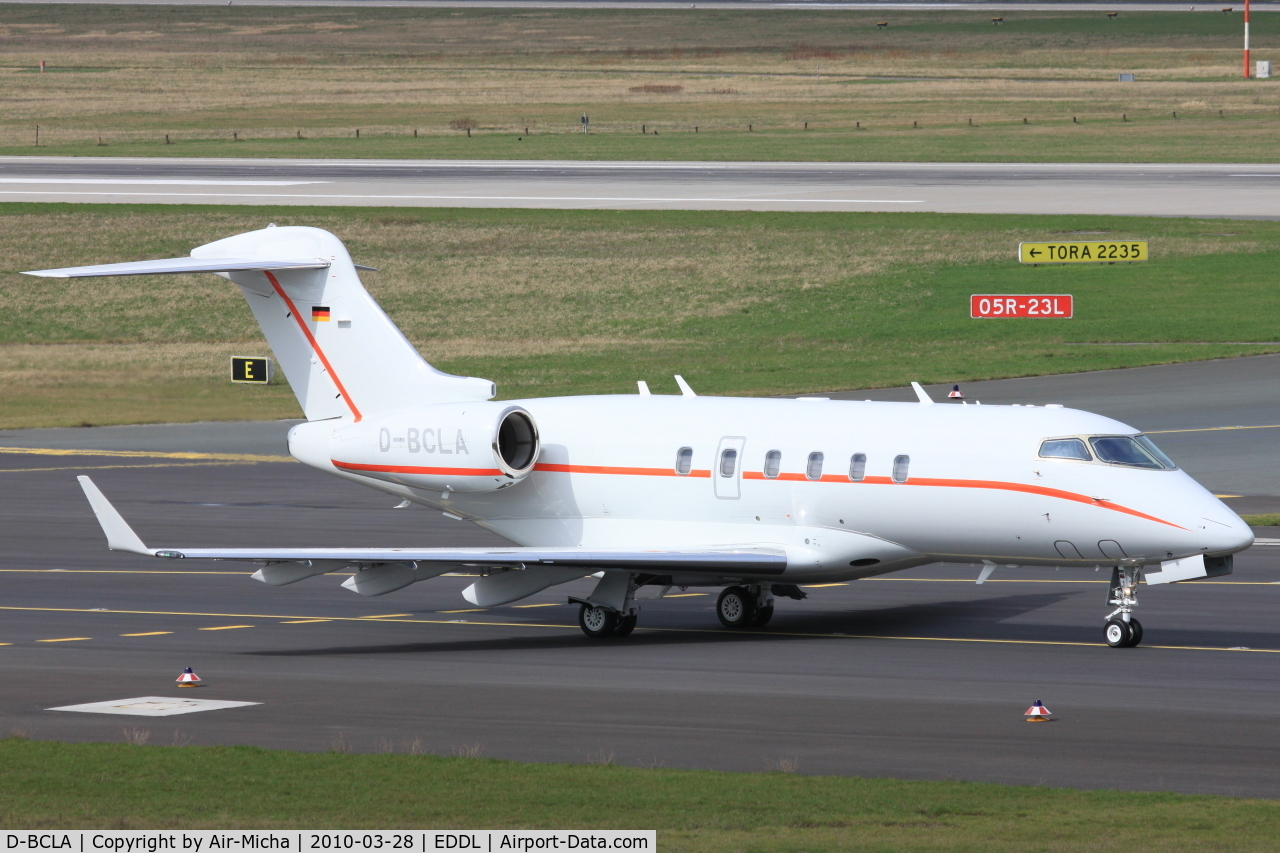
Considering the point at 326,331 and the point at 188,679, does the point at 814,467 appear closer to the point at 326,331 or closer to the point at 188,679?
the point at 326,331

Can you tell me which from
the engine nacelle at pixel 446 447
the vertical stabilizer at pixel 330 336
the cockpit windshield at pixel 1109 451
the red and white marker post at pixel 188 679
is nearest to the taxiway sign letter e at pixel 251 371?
the vertical stabilizer at pixel 330 336

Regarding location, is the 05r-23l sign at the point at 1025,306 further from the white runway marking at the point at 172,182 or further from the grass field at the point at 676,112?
the white runway marking at the point at 172,182

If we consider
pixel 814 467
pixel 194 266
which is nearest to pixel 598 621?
pixel 814 467

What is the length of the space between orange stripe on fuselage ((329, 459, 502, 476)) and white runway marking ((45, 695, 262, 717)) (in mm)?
7412

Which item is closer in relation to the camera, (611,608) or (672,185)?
(611,608)

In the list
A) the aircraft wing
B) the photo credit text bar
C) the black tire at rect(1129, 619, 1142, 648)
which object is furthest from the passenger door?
the photo credit text bar

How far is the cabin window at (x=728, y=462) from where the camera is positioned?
29.2 metres

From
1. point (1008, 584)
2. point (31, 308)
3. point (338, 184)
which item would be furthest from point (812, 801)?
point (338, 184)

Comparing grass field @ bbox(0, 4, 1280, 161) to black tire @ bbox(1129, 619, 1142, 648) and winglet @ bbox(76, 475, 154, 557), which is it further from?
winglet @ bbox(76, 475, 154, 557)

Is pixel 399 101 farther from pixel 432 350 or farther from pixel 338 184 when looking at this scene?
pixel 432 350

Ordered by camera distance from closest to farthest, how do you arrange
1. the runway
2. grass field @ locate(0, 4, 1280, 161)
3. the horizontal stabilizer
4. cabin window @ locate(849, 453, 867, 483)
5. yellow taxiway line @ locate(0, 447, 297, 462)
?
cabin window @ locate(849, 453, 867, 483) → the horizontal stabilizer → yellow taxiway line @ locate(0, 447, 297, 462) → the runway → grass field @ locate(0, 4, 1280, 161)

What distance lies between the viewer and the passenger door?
29.1 metres

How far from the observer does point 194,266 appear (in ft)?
101

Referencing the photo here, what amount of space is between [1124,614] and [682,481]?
678 centimetres
